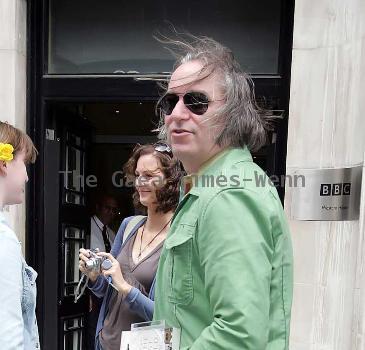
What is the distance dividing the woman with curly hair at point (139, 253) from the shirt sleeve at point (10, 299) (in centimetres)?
74

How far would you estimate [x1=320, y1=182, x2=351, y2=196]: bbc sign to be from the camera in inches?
132

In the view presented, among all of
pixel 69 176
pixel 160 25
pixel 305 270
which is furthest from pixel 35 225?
pixel 305 270

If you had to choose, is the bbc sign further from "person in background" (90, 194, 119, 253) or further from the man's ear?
"person in background" (90, 194, 119, 253)

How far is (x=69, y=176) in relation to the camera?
14.9ft

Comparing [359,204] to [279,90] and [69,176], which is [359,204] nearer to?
[279,90]

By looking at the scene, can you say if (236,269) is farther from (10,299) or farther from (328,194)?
(328,194)

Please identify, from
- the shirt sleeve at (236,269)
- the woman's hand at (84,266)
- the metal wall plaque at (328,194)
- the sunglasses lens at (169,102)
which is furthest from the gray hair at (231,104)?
the metal wall plaque at (328,194)

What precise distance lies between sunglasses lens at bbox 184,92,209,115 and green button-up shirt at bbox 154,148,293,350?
5.5 inches

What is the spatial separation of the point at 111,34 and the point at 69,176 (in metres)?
1.42

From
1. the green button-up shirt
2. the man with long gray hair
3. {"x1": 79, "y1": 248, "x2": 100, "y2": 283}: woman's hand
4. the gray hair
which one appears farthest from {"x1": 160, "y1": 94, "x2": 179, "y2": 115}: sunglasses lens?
{"x1": 79, "y1": 248, "x2": 100, "y2": 283}: woman's hand

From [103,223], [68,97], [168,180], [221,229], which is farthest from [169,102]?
[103,223]

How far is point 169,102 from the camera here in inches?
56.4

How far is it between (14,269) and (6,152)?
0.51 meters

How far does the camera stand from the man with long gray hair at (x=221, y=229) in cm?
111
